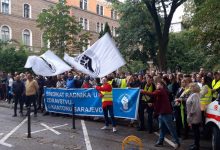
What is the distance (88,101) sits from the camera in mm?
13750

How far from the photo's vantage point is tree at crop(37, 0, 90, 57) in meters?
24.8

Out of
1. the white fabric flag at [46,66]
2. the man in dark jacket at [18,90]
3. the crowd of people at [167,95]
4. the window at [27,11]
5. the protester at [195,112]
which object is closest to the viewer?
the protester at [195,112]

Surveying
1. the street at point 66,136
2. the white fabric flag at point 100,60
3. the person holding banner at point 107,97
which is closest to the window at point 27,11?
the street at point 66,136

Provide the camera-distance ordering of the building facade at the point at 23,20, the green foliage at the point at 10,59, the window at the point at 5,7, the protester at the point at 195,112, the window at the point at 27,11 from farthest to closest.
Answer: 1. the window at the point at 27,11
2. the building facade at the point at 23,20
3. the window at the point at 5,7
4. the green foliage at the point at 10,59
5. the protester at the point at 195,112

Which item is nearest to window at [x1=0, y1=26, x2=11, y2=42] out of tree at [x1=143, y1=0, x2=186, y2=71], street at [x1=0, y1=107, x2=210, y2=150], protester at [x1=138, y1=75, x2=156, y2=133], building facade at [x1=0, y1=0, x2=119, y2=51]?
building facade at [x1=0, y1=0, x2=119, y2=51]

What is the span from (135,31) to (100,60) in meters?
24.1

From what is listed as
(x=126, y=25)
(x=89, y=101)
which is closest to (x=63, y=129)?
(x=89, y=101)

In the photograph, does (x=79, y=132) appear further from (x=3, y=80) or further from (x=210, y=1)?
(x=3, y=80)

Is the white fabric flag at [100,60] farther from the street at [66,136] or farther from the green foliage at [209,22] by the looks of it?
the green foliage at [209,22]

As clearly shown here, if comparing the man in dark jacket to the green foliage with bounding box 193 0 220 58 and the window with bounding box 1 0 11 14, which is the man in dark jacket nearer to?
the green foliage with bounding box 193 0 220 58

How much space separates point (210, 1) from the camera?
13.2m

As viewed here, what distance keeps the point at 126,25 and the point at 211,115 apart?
88.4 feet

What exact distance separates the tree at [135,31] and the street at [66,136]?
824 inches

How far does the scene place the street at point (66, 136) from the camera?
9.67m
